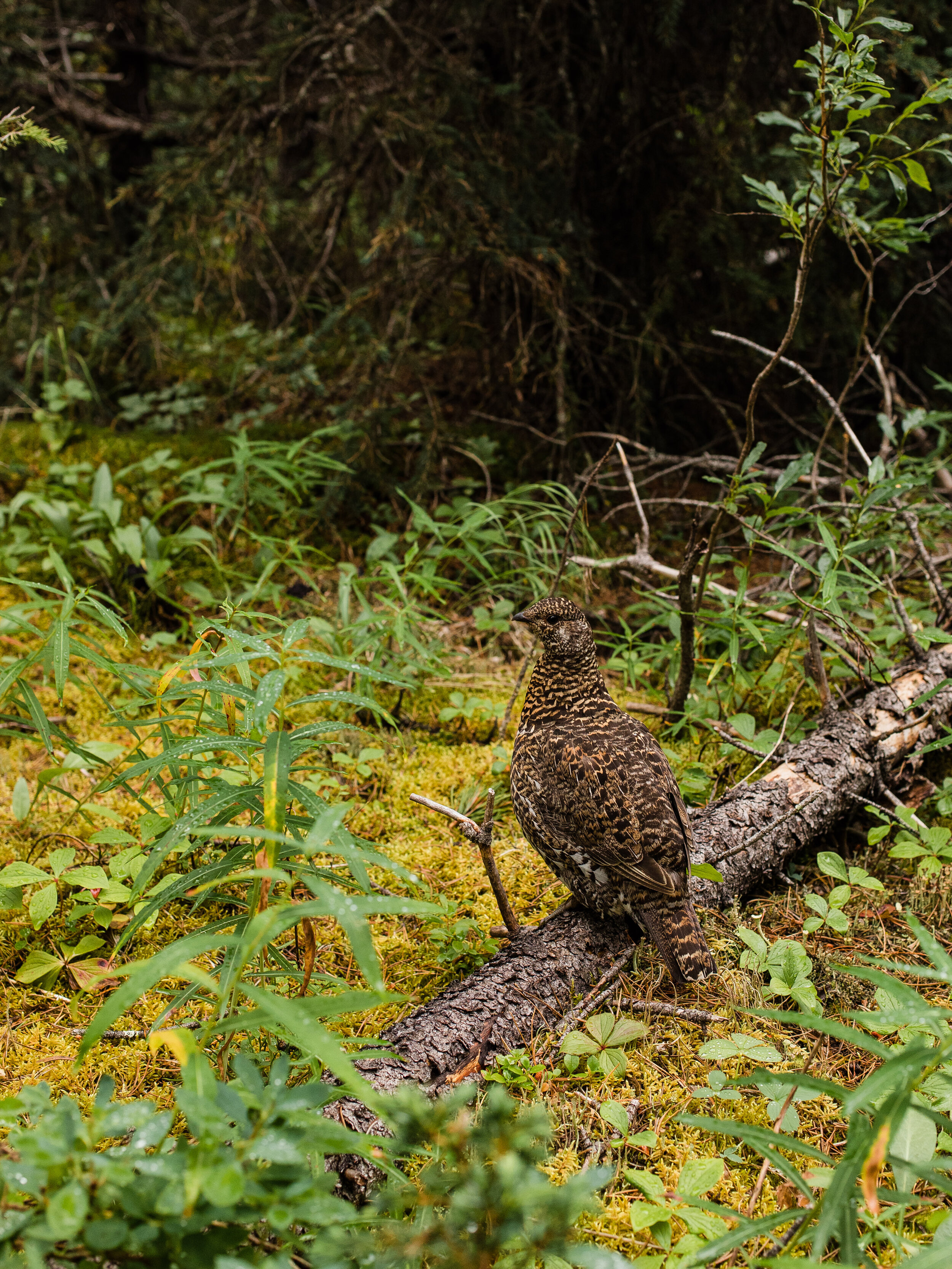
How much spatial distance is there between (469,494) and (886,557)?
263 centimetres

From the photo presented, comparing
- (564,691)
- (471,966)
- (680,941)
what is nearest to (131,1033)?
(471,966)

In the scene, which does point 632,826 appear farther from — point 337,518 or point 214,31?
point 214,31

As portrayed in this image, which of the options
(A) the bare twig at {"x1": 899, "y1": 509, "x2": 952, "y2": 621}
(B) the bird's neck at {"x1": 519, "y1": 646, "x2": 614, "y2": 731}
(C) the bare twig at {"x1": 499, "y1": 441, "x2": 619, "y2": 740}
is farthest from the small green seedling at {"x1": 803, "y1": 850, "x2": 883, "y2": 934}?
(A) the bare twig at {"x1": 899, "y1": 509, "x2": 952, "y2": 621}

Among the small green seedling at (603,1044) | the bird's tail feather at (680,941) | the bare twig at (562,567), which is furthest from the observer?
the bare twig at (562,567)

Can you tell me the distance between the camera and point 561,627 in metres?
3.46

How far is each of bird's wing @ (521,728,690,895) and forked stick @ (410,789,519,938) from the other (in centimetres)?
31

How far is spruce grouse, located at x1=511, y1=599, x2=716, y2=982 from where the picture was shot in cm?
287

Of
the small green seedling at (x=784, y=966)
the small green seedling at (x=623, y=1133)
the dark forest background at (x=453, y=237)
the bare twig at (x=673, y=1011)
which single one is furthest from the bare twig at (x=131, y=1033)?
the dark forest background at (x=453, y=237)

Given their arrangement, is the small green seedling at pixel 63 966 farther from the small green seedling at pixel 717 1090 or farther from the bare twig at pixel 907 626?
the bare twig at pixel 907 626

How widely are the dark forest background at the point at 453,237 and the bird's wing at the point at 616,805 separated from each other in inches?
106

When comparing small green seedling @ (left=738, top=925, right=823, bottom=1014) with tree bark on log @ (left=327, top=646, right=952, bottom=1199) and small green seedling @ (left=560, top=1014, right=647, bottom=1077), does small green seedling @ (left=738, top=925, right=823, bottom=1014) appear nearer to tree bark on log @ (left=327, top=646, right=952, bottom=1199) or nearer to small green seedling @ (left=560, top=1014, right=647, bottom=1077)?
tree bark on log @ (left=327, top=646, right=952, bottom=1199)

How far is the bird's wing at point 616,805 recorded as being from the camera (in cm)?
288

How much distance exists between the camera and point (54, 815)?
11.9 feet

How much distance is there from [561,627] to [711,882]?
1.13 m
